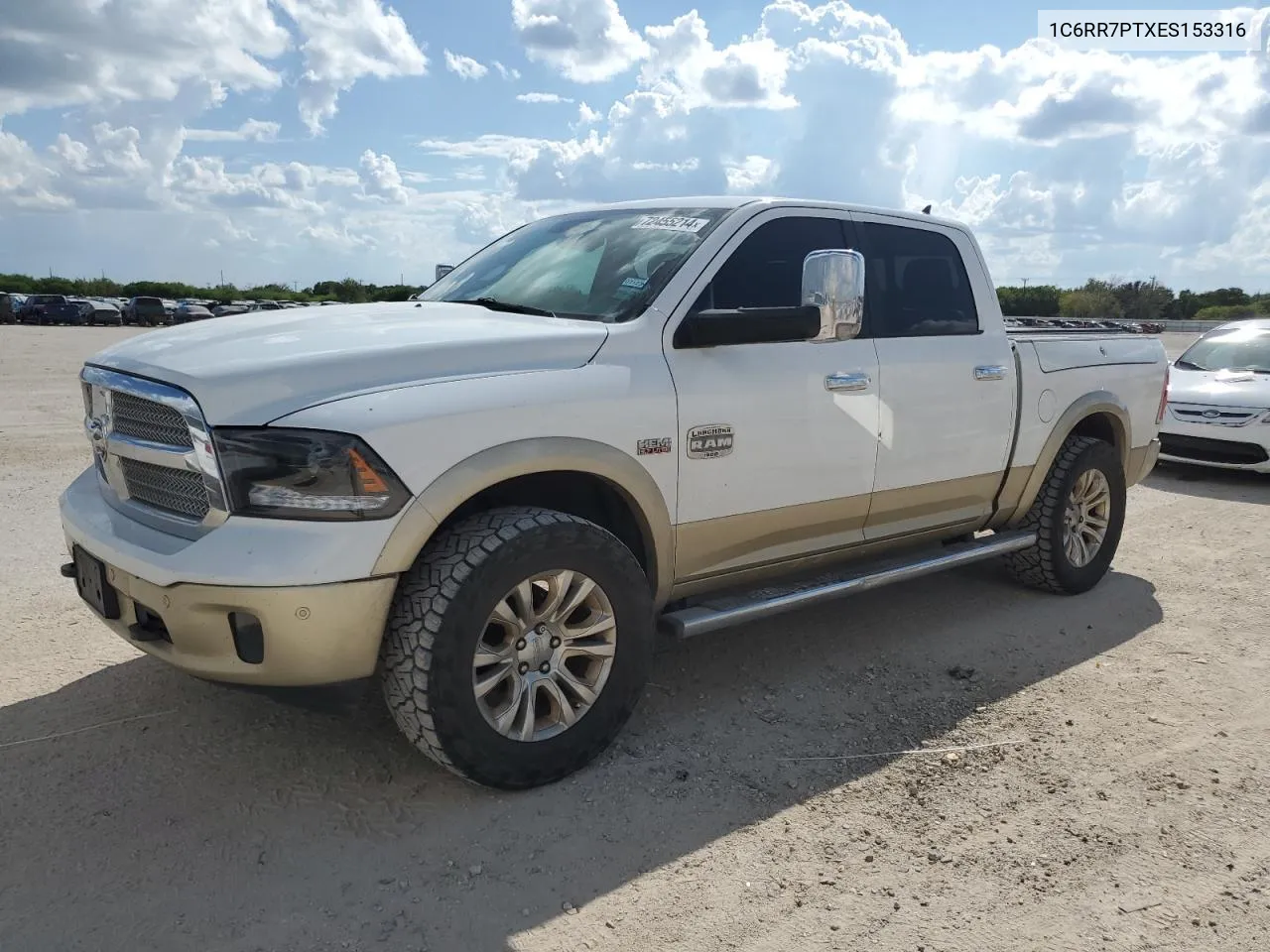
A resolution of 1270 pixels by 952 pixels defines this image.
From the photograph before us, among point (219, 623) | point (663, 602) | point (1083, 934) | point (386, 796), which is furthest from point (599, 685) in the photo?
point (1083, 934)

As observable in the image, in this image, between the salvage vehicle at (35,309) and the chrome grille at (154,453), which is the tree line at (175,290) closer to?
the salvage vehicle at (35,309)

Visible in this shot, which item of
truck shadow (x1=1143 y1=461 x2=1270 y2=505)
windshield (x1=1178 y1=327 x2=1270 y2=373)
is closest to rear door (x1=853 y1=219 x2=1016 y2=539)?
truck shadow (x1=1143 y1=461 x2=1270 y2=505)

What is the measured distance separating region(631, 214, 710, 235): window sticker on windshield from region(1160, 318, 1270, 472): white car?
23.9ft

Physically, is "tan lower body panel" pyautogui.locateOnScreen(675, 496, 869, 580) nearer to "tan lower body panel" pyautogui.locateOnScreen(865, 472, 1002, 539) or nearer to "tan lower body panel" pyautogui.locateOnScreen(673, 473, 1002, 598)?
"tan lower body panel" pyautogui.locateOnScreen(673, 473, 1002, 598)

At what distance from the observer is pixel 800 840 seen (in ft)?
10.5

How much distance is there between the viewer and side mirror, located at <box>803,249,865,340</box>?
3.72 meters

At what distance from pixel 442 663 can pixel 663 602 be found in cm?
107

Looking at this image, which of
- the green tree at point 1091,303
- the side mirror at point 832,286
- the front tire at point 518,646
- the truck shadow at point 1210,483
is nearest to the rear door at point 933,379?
the side mirror at point 832,286

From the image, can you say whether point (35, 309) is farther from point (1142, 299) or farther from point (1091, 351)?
point (1142, 299)

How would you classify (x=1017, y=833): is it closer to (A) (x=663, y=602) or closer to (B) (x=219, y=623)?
(A) (x=663, y=602)

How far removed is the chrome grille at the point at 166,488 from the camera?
3.14 metres

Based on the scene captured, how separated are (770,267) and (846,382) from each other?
0.57 m

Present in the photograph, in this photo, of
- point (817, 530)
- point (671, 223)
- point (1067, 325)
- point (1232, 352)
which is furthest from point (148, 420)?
point (1232, 352)

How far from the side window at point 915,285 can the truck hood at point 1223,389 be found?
522 cm
